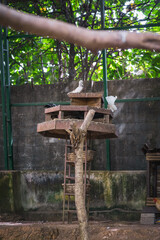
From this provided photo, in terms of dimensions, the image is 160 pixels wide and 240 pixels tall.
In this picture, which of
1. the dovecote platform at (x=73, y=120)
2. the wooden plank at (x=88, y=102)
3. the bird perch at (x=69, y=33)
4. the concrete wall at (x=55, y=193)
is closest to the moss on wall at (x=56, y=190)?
the concrete wall at (x=55, y=193)

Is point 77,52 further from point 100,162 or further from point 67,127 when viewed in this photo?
point 67,127

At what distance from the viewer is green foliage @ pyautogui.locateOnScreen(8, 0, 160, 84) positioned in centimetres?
881

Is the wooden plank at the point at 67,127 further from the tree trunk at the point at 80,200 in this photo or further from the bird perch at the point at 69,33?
the bird perch at the point at 69,33

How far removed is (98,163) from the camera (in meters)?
8.04

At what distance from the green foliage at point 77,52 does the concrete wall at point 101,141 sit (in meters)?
0.50

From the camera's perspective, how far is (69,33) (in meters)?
1.13

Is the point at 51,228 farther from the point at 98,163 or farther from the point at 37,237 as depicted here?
the point at 98,163

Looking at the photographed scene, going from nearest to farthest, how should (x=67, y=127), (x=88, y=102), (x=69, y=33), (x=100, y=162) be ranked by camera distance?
(x=69, y=33), (x=67, y=127), (x=88, y=102), (x=100, y=162)

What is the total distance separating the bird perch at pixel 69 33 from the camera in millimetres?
1104

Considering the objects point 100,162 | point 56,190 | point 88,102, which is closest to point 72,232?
point 88,102

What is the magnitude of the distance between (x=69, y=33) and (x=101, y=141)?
6965 mm

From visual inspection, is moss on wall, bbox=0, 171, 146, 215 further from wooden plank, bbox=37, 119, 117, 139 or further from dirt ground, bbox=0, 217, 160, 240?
dirt ground, bbox=0, 217, 160, 240

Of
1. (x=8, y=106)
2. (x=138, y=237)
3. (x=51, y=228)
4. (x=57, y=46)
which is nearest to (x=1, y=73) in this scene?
(x=8, y=106)

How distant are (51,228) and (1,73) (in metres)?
3.92
